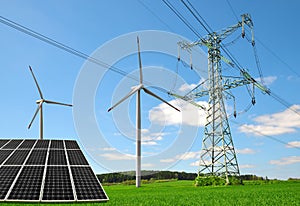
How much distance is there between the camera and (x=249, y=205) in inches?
566

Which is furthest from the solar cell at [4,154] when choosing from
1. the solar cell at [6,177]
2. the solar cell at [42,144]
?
the solar cell at [42,144]

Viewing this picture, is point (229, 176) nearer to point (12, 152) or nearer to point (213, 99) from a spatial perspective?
point (213, 99)

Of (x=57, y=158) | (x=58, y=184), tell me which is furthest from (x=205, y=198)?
(x=58, y=184)

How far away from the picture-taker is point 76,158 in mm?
16344

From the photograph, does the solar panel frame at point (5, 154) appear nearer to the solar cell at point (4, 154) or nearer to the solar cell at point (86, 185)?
the solar cell at point (4, 154)

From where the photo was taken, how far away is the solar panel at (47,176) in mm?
11992

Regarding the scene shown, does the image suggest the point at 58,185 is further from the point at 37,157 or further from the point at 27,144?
the point at 27,144

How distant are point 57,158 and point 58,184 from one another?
3.54 metres

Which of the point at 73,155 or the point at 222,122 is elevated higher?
the point at 222,122

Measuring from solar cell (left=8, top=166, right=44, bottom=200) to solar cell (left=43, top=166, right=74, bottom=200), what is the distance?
0.31 meters

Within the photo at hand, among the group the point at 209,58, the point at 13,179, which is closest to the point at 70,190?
the point at 13,179

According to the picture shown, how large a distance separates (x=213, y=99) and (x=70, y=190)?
36.9 meters

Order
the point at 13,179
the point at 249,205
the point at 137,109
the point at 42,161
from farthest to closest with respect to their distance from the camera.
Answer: the point at 137,109, the point at 42,161, the point at 249,205, the point at 13,179

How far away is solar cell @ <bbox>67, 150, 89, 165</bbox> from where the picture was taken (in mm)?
15544
